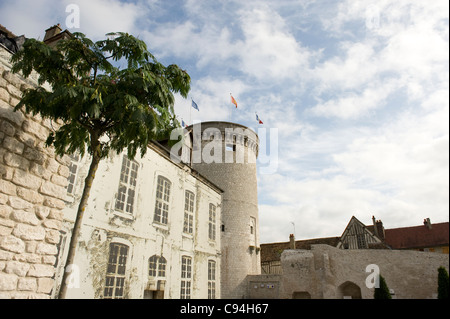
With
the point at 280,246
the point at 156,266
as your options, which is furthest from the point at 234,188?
the point at 156,266

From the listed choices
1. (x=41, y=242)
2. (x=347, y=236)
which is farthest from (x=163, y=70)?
(x=347, y=236)

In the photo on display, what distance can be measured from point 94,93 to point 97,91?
10 centimetres

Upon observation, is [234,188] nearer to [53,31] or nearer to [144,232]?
[144,232]

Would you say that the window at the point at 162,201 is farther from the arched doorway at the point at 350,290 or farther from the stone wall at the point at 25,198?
the arched doorway at the point at 350,290

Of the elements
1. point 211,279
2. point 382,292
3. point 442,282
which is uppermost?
point 211,279

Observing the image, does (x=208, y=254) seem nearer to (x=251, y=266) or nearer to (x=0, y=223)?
(x=251, y=266)

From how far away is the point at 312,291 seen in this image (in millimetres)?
20297

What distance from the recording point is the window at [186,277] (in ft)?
42.4

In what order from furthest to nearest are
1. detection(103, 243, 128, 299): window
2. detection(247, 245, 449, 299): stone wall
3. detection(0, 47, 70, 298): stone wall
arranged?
detection(247, 245, 449, 299): stone wall
detection(103, 243, 128, 299): window
detection(0, 47, 70, 298): stone wall

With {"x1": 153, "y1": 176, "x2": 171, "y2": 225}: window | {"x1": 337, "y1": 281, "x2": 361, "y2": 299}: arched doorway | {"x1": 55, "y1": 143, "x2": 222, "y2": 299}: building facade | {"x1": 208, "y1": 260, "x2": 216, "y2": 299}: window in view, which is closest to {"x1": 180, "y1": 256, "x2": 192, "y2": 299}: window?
{"x1": 55, "y1": 143, "x2": 222, "y2": 299}: building facade

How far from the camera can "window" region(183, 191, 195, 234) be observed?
13.9m

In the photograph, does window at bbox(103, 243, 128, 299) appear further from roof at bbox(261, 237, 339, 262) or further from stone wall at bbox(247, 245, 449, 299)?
roof at bbox(261, 237, 339, 262)

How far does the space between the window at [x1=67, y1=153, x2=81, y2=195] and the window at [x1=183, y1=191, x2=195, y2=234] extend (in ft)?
20.8

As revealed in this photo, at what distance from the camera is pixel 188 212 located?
14250 mm
